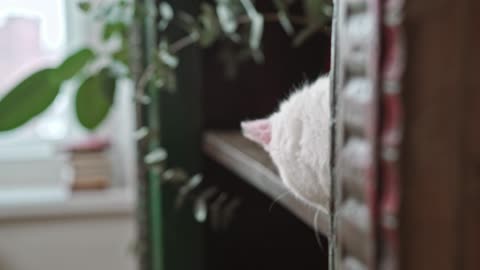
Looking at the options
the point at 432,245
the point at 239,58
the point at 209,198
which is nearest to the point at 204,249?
the point at 209,198

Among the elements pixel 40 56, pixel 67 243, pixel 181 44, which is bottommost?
pixel 67 243

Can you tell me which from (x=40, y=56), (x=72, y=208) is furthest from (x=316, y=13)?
(x=40, y=56)

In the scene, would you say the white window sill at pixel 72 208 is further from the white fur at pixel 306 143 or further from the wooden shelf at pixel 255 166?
the white fur at pixel 306 143

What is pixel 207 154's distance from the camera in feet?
3.50

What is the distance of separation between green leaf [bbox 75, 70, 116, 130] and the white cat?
2.25ft

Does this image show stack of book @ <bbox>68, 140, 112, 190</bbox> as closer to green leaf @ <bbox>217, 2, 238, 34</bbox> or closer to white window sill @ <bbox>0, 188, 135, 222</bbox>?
white window sill @ <bbox>0, 188, 135, 222</bbox>

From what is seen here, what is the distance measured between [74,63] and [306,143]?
77cm

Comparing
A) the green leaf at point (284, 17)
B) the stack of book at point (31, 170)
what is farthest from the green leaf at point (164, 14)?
the stack of book at point (31, 170)

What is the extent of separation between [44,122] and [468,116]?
1692 mm

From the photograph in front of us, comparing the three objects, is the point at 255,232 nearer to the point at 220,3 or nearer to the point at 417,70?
the point at 220,3

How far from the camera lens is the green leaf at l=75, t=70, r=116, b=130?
1.13 metres

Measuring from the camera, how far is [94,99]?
1.15m

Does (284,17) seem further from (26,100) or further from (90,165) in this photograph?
(90,165)

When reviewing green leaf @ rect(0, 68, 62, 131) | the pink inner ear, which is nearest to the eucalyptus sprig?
green leaf @ rect(0, 68, 62, 131)
